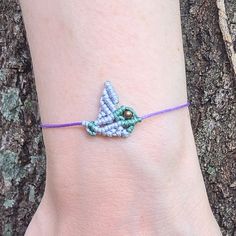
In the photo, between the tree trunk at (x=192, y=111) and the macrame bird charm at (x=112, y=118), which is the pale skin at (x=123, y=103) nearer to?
the macrame bird charm at (x=112, y=118)

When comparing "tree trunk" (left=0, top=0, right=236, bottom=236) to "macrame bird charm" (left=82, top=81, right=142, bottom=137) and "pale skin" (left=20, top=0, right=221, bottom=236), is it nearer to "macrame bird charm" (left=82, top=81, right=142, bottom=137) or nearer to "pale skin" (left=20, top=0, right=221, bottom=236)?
"pale skin" (left=20, top=0, right=221, bottom=236)

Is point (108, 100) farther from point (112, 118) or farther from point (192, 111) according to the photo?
point (192, 111)

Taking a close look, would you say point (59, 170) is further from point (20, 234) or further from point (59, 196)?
point (20, 234)

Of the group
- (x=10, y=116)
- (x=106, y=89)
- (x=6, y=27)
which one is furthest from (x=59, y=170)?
(x=6, y=27)

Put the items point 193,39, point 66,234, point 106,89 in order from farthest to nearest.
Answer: point 193,39 < point 66,234 < point 106,89

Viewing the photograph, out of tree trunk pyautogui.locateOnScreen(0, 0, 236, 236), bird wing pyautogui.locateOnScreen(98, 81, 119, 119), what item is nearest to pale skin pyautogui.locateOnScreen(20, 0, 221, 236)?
bird wing pyautogui.locateOnScreen(98, 81, 119, 119)

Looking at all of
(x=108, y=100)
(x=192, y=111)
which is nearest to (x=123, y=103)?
(x=108, y=100)

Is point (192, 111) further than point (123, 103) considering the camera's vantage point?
Yes
